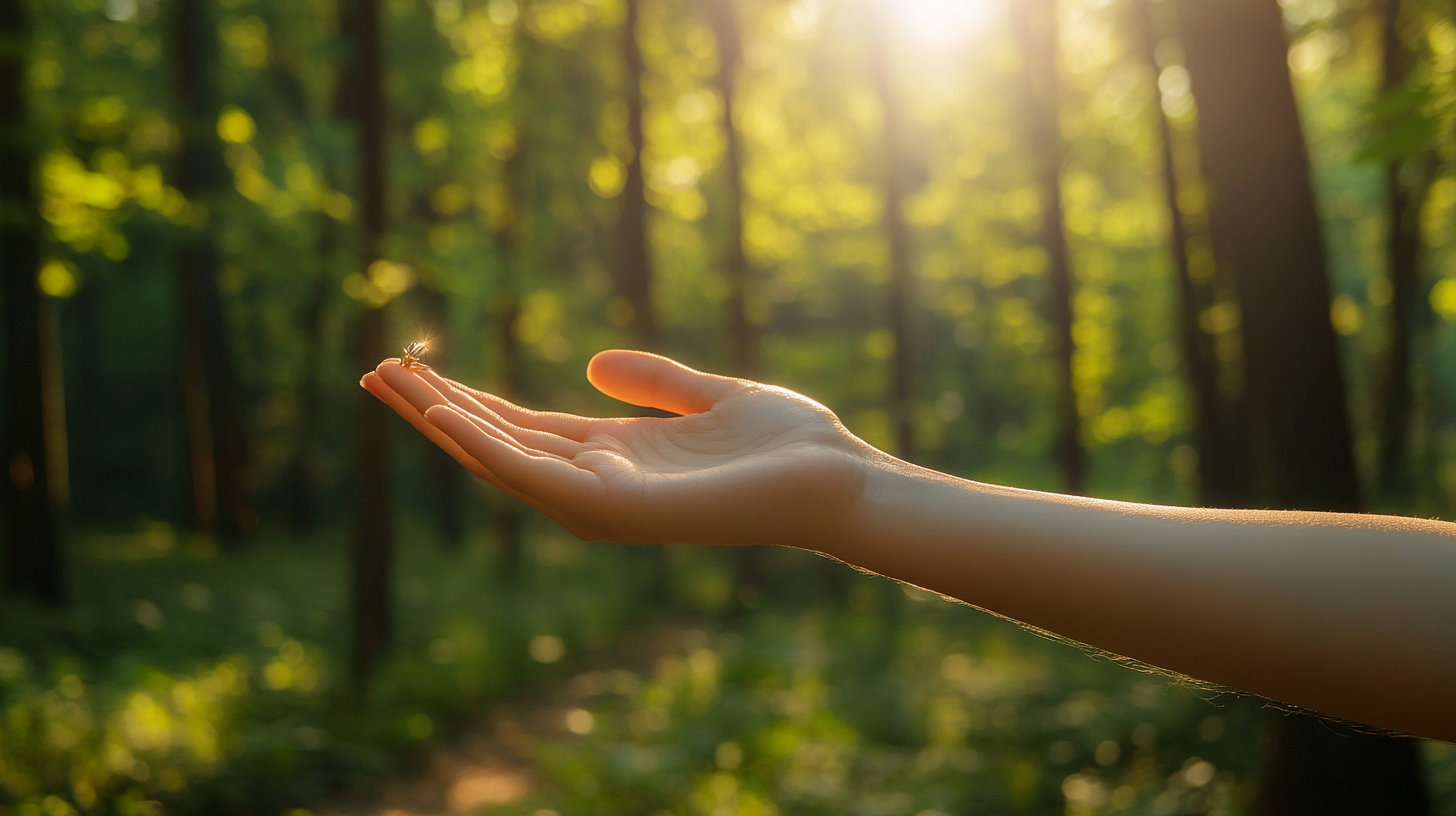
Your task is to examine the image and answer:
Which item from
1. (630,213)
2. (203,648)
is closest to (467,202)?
(630,213)

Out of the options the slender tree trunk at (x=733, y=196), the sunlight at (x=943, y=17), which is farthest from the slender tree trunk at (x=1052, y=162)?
the slender tree trunk at (x=733, y=196)

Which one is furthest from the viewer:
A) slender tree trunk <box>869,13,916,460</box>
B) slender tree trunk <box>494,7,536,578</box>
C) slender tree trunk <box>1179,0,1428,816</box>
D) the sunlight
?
slender tree trunk <box>869,13,916,460</box>

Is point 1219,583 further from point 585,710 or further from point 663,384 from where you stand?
point 585,710

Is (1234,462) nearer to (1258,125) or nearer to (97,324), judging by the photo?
(1258,125)

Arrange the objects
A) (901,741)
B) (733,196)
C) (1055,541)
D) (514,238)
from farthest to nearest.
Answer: (514,238) < (733,196) < (901,741) < (1055,541)

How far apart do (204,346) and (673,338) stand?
474 inches

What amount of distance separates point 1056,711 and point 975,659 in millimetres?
3226

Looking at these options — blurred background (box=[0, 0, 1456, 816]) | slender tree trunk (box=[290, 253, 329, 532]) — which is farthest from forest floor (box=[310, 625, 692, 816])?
slender tree trunk (box=[290, 253, 329, 532])

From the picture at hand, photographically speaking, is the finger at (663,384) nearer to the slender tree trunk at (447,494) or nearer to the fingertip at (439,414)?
the fingertip at (439,414)

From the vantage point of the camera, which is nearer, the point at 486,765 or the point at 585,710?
the point at 486,765

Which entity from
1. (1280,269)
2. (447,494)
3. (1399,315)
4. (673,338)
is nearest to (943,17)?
(1399,315)

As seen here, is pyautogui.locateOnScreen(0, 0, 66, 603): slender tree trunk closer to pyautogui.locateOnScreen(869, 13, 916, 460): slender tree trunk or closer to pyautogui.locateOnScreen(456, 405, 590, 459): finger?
pyautogui.locateOnScreen(456, 405, 590, 459): finger

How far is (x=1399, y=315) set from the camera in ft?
42.5

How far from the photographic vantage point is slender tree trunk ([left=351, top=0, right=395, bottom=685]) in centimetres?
830
